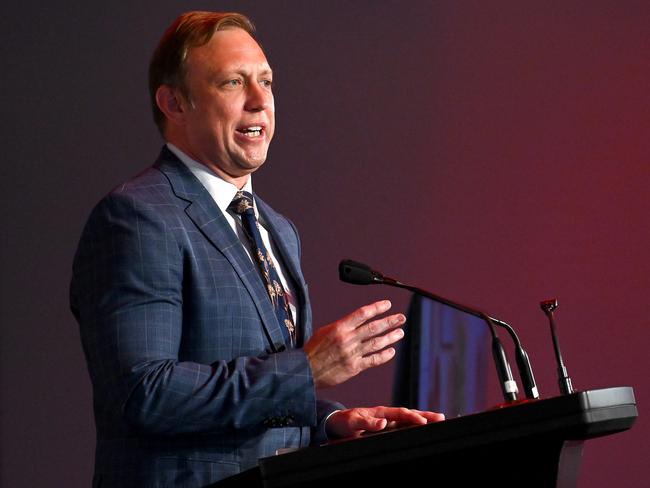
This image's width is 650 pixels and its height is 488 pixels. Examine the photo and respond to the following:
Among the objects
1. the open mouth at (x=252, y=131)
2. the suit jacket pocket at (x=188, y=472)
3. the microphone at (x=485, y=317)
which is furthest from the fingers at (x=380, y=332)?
the open mouth at (x=252, y=131)

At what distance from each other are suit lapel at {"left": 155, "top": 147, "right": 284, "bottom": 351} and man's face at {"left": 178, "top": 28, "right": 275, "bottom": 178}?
112 mm

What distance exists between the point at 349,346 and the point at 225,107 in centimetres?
74

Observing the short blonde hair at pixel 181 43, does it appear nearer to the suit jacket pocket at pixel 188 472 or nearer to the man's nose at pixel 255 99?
the man's nose at pixel 255 99

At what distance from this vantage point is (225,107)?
7.19 ft

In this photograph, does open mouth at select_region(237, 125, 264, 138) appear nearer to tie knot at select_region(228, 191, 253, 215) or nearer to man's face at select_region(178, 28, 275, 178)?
man's face at select_region(178, 28, 275, 178)

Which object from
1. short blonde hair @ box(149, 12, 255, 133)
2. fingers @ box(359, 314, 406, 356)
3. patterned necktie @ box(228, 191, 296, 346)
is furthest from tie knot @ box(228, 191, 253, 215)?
fingers @ box(359, 314, 406, 356)

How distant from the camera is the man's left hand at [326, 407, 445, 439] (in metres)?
1.72

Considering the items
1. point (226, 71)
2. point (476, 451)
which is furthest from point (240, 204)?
point (476, 451)

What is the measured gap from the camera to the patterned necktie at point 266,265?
6.63 ft

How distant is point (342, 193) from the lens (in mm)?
3873

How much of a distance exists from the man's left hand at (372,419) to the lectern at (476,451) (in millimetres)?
167

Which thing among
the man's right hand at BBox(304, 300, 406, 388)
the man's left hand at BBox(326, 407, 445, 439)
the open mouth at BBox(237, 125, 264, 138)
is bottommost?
the man's left hand at BBox(326, 407, 445, 439)

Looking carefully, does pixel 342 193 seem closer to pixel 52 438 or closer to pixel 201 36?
pixel 52 438

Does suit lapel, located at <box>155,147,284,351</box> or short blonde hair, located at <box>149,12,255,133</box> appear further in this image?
short blonde hair, located at <box>149,12,255,133</box>
